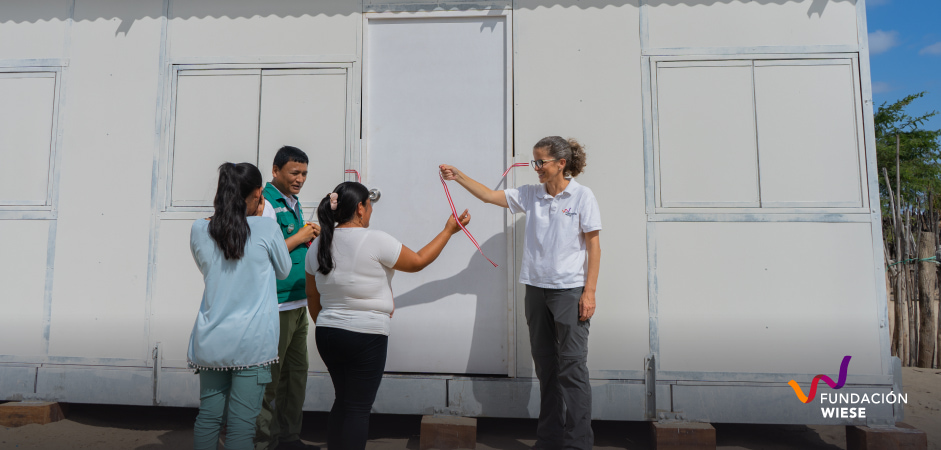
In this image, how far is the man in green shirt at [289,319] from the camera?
2.70 meters

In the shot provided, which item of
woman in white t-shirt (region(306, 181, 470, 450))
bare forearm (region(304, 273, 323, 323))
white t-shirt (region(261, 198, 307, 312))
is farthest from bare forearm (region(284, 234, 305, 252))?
woman in white t-shirt (region(306, 181, 470, 450))

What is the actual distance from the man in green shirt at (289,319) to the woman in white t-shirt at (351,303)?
458mm

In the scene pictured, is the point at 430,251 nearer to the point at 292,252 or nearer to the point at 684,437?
the point at 292,252

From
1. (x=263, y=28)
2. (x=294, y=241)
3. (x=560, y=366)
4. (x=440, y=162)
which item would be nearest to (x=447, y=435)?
(x=560, y=366)

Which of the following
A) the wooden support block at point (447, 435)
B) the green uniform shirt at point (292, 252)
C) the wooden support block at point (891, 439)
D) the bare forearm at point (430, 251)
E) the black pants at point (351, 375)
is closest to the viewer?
the black pants at point (351, 375)

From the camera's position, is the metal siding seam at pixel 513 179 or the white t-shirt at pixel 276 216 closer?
the white t-shirt at pixel 276 216

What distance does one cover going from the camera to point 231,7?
3.56m

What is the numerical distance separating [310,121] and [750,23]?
304 centimetres

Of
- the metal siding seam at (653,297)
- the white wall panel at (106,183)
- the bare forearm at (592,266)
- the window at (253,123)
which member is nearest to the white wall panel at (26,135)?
the white wall panel at (106,183)

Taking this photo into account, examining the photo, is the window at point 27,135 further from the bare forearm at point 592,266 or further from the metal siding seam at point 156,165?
the bare forearm at point 592,266

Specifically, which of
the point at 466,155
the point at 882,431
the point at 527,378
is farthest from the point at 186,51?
the point at 882,431

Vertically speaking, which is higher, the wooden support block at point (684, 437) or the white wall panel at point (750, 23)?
the white wall panel at point (750, 23)

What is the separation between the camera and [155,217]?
3459mm

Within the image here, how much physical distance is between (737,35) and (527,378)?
2.66 meters
